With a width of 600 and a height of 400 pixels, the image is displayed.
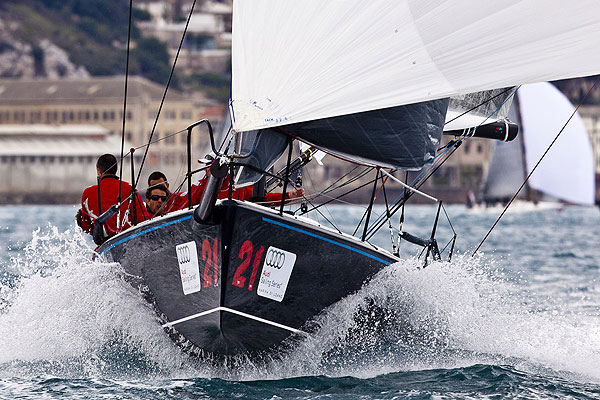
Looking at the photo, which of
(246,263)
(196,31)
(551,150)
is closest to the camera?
(246,263)

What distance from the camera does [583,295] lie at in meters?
9.05

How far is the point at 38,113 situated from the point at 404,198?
195 ft

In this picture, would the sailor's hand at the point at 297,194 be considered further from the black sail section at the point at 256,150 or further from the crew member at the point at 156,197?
the crew member at the point at 156,197

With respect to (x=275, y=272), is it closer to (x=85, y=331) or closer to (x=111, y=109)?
(x=85, y=331)

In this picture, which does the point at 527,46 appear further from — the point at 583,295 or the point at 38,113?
the point at 38,113

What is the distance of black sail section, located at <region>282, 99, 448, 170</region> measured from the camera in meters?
4.71

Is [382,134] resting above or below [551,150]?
below

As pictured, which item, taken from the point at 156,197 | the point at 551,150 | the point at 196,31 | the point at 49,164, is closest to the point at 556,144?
the point at 551,150

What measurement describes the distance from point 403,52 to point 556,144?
2621 centimetres

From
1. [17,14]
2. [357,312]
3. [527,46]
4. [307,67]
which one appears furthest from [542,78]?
[17,14]

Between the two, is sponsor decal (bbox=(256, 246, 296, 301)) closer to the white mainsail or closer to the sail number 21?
the sail number 21

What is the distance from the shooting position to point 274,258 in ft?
15.3

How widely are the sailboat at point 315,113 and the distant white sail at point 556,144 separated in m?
24.1

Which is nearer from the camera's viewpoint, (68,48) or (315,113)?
(315,113)
